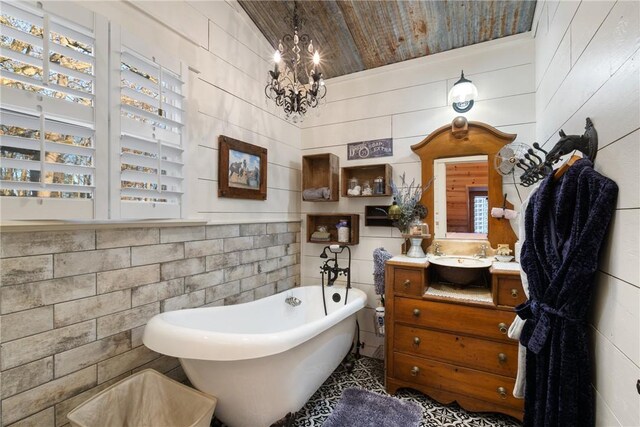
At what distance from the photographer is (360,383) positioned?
2.23 meters

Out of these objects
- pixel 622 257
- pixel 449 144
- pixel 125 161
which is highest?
pixel 449 144

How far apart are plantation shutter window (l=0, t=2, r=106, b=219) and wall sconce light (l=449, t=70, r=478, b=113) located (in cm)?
241

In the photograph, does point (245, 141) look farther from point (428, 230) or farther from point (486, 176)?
point (486, 176)

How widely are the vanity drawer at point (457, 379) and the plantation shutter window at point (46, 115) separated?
2244mm

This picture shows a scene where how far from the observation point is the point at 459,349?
190cm

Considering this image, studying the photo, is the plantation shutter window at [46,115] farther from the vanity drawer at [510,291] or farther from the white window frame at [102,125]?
the vanity drawer at [510,291]

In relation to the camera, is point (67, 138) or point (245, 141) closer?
point (67, 138)

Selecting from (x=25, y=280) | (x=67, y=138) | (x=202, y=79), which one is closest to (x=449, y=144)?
(x=202, y=79)

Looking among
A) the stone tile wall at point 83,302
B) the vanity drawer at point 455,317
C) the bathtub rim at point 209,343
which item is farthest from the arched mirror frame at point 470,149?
the stone tile wall at point 83,302

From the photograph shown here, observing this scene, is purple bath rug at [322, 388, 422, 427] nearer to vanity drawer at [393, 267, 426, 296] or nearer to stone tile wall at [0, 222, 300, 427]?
vanity drawer at [393, 267, 426, 296]

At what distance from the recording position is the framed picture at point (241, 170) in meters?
2.13

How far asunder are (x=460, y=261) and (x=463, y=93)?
1340 mm

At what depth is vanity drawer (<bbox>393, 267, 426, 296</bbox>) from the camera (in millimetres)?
2021

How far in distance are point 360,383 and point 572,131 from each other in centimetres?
217
